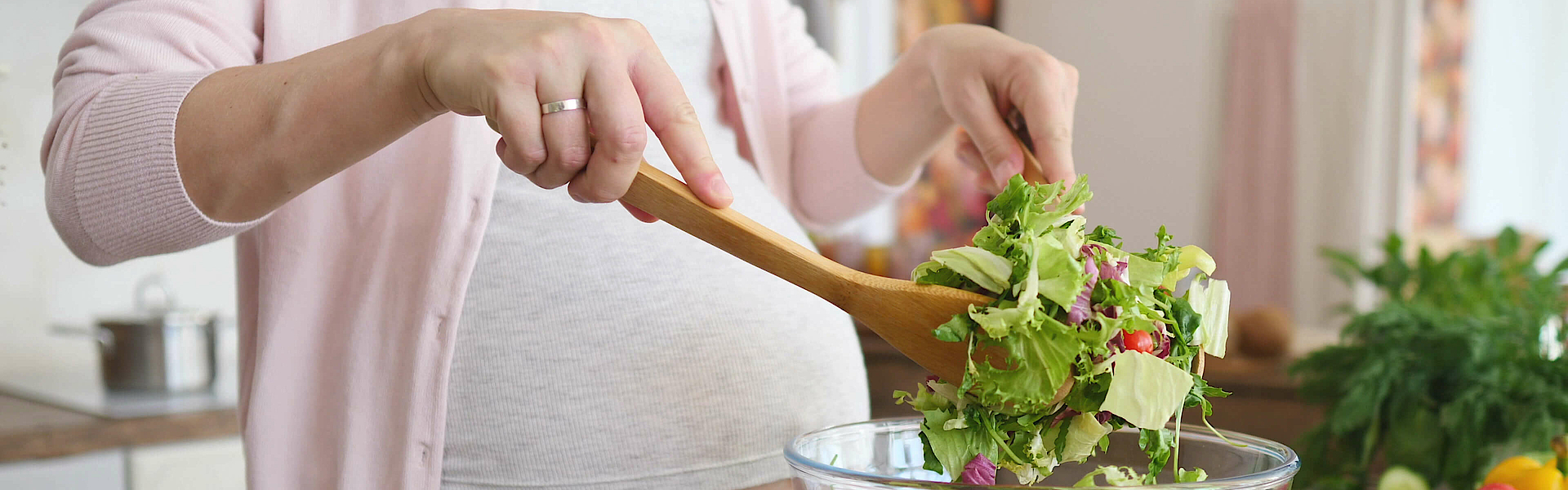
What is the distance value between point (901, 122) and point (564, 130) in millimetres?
499

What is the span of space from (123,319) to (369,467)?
59.1 inches

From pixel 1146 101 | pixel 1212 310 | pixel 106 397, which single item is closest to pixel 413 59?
pixel 1212 310

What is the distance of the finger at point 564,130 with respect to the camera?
0.48 meters

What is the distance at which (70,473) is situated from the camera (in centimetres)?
166

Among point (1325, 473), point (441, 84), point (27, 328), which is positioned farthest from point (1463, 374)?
point (27, 328)

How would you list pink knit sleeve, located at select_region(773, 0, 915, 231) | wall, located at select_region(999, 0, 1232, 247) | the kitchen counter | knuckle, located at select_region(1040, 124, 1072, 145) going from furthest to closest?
wall, located at select_region(999, 0, 1232, 247) → the kitchen counter → pink knit sleeve, located at select_region(773, 0, 915, 231) → knuckle, located at select_region(1040, 124, 1072, 145)

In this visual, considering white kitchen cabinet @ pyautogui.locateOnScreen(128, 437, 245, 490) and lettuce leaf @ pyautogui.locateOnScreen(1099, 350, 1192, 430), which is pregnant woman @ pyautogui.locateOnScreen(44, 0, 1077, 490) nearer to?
lettuce leaf @ pyautogui.locateOnScreen(1099, 350, 1192, 430)

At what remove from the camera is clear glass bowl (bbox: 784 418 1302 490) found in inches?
21.6

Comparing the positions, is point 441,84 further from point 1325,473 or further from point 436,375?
point 1325,473

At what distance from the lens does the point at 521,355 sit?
2.21 feet

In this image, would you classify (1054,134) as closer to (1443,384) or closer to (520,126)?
(520,126)

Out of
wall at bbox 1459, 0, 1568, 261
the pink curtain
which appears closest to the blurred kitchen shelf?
the pink curtain

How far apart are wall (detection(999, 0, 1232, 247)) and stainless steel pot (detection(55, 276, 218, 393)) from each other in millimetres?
4542

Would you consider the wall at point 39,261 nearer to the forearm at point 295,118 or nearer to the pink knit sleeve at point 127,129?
the pink knit sleeve at point 127,129
